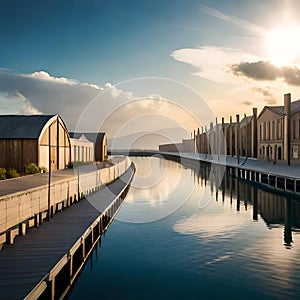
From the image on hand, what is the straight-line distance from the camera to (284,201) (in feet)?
104

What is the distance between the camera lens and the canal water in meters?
12.6

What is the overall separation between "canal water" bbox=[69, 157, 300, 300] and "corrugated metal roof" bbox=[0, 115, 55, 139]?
10.9 m

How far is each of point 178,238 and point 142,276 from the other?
551 cm

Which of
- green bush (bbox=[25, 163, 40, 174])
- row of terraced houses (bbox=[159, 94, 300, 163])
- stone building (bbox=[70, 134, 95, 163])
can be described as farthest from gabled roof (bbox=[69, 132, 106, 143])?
green bush (bbox=[25, 163, 40, 174])

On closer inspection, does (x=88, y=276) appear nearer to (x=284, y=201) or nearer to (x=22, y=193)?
(x=22, y=193)

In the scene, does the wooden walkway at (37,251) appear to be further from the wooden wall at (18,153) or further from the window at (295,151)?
the window at (295,151)

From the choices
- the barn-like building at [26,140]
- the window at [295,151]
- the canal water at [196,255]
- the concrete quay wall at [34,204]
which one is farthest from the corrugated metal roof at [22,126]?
the window at [295,151]

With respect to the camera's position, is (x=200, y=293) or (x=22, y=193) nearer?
(x=200, y=293)

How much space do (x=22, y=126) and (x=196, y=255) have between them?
72.7 ft

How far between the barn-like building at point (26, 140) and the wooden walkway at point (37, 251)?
12747 mm

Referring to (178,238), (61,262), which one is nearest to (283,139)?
(178,238)

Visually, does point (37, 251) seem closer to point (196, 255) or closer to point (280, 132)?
point (196, 255)

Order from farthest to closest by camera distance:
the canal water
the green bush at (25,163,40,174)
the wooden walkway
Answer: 1. the green bush at (25,163,40,174)
2. the canal water
3. the wooden walkway

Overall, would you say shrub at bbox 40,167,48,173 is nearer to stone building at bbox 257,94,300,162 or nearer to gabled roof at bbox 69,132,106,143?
gabled roof at bbox 69,132,106,143
